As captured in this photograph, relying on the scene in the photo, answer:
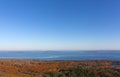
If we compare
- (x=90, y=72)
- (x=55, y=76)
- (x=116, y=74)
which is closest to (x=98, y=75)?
(x=90, y=72)

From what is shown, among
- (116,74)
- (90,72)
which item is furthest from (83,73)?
(116,74)

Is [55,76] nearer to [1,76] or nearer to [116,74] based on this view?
[1,76]

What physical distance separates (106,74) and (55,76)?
25.7 feet

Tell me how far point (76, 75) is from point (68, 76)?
117cm

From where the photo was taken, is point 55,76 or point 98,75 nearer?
point 55,76

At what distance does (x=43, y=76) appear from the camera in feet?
71.3

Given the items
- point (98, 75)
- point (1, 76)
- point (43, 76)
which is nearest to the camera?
point (1, 76)

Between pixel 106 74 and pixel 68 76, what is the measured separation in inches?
233

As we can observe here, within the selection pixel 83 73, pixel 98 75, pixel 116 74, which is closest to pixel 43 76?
pixel 83 73

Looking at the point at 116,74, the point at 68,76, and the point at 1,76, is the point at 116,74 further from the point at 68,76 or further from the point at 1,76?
the point at 1,76

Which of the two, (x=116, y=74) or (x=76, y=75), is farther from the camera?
(x=116, y=74)

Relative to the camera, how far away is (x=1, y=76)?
1614cm

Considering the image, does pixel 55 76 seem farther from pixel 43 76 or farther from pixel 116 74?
pixel 116 74

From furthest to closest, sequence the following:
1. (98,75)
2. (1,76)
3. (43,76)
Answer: (98,75)
(43,76)
(1,76)
